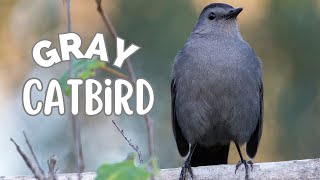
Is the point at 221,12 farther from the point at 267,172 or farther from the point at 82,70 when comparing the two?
the point at 82,70

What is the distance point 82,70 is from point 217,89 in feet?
11.6

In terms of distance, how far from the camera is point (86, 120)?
32.3 ft

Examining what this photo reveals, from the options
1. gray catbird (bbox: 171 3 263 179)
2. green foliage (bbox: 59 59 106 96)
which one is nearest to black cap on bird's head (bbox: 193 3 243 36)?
gray catbird (bbox: 171 3 263 179)

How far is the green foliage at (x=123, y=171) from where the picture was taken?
7.19 feet

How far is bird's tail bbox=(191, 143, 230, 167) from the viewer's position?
643 cm

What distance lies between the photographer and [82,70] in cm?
240

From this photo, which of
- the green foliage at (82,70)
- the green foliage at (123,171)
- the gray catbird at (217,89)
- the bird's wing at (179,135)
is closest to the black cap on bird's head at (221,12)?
the gray catbird at (217,89)

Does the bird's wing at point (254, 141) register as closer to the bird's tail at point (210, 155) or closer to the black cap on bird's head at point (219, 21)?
the bird's tail at point (210, 155)

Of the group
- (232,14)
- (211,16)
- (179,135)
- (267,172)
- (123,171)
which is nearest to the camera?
(123,171)

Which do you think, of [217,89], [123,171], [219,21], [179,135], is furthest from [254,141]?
[123,171]

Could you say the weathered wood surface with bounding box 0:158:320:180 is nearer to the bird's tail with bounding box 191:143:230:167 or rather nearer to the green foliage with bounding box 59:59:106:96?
the bird's tail with bounding box 191:143:230:167

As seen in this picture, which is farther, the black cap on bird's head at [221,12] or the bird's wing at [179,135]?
the bird's wing at [179,135]

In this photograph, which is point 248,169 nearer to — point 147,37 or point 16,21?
point 147,37

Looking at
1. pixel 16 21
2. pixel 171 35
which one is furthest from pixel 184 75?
pixel 16 21
